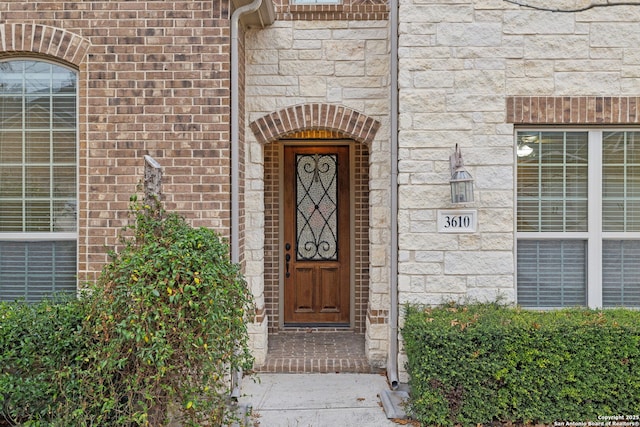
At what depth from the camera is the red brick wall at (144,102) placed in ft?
15.8

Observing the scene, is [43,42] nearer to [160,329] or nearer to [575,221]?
[160,329]

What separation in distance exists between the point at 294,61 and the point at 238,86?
898 mm

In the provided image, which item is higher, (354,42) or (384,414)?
(354,42)

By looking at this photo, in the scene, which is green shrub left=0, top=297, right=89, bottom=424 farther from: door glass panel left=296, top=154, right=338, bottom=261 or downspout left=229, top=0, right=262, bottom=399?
door glass panel left=296, top=154, right=338, bottom=261

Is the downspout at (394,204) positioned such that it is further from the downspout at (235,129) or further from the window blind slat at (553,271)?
the downspout at (235,129)

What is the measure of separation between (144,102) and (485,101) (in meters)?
3.27

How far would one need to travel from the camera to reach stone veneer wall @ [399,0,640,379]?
5.07 meters

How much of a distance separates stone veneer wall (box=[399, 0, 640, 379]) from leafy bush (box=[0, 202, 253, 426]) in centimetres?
214

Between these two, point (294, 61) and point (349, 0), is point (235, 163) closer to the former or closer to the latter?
point (294, 61)

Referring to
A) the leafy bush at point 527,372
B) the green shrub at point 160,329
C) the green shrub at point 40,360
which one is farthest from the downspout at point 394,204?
the green shrub at point 40,360

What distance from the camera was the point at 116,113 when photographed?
15.9 feet

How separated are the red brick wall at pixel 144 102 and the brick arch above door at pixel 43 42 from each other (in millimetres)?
13

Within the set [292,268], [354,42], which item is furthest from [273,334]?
[354,42]

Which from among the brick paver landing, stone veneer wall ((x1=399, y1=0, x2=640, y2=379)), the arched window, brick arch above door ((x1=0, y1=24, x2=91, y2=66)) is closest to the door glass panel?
the brick paver landing
